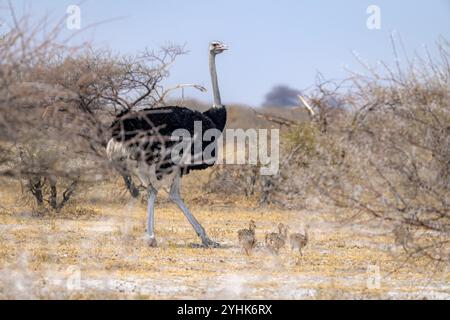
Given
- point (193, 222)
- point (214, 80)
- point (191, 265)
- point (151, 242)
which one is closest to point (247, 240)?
point (191, 265)

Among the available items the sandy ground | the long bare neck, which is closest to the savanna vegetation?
the sandy ground

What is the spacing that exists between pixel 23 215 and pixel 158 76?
398cm

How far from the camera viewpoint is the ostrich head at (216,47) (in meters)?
13.9

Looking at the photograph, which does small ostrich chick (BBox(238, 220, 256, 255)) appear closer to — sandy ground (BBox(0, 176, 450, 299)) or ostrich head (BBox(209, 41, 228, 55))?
sandy ground (BBox(0, 176, 450, 299))

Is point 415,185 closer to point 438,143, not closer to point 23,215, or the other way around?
point 438,143

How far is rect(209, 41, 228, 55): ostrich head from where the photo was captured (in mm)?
13930

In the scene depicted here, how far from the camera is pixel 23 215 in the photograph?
17125 mm

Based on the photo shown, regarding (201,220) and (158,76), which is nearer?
(201,220)

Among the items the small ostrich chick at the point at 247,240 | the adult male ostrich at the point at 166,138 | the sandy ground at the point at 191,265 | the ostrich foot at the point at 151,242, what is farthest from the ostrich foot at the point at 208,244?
the small ostrich chick at the point at 247,240

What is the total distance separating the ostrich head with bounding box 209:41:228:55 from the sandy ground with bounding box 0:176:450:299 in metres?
2.57

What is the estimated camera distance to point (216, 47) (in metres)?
14.0

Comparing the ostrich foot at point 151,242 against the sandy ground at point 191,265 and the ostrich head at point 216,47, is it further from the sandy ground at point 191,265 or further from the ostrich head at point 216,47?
the ostrich head at point 216,47

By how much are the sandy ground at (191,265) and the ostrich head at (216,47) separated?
8.44ft
